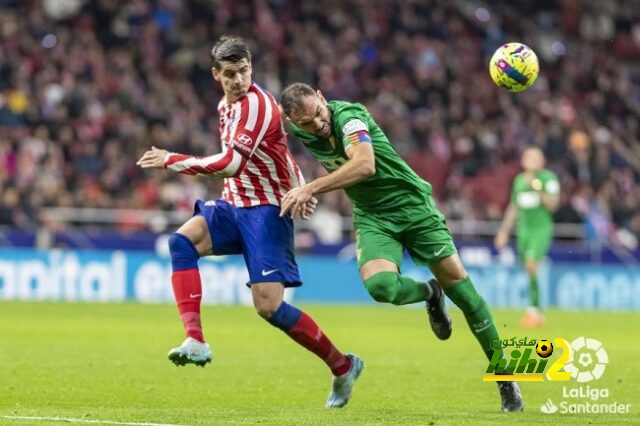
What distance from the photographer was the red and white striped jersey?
9016mm

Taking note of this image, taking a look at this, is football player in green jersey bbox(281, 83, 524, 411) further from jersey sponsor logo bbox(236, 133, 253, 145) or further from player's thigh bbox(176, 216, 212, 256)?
player's thigh bbox(176, 216, 212, 256)

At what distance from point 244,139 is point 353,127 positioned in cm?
76

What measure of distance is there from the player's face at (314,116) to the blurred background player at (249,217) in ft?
1.22

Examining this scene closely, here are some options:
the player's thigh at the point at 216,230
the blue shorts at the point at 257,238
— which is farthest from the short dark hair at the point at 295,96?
the player's thigh at the point at 216,230

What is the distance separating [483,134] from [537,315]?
11.0 meters

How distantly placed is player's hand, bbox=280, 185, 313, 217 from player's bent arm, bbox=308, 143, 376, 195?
5 centimetres

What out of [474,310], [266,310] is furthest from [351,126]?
[474,310]

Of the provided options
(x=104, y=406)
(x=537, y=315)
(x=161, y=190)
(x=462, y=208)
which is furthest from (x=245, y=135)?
(x=462, y=208)

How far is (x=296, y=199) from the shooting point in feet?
28.4

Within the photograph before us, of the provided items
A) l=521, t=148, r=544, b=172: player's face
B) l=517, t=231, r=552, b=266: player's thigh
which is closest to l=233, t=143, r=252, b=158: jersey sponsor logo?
l=521, t=148, r=544, b=172: player's face

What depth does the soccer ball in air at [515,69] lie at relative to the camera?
10094 mm

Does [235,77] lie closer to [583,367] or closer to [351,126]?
[351,126]

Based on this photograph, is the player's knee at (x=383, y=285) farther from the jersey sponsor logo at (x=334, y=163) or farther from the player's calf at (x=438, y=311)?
the jersey sponsor logo at (x=334, y=163)

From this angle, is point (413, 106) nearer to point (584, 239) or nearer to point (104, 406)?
point (584, 239)
